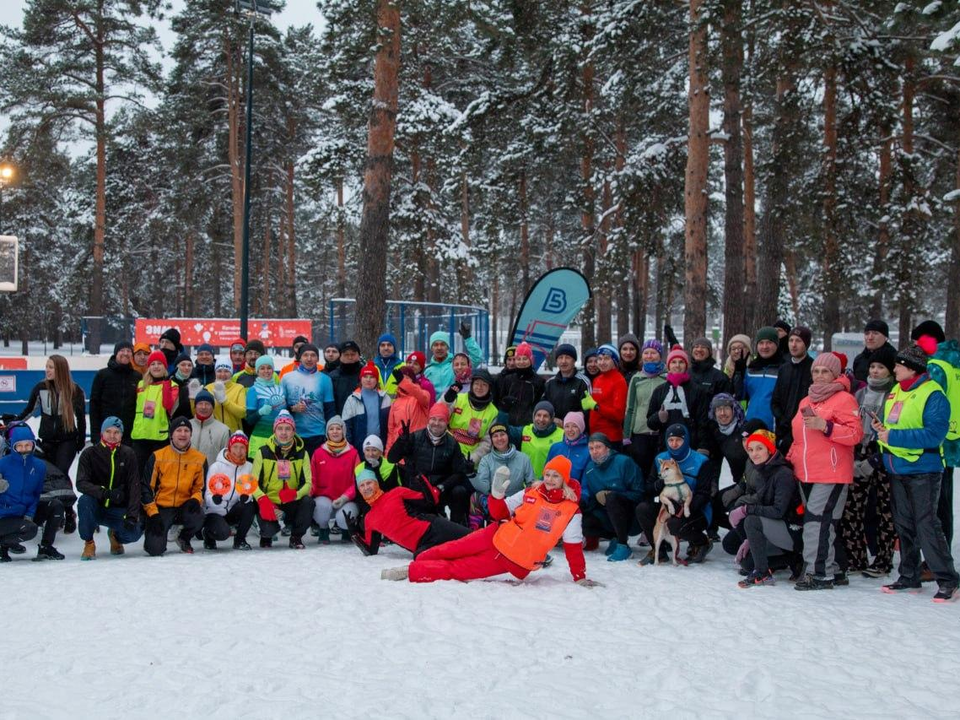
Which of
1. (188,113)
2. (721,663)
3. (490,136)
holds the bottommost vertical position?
(721,663)

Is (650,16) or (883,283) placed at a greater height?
(650,16)

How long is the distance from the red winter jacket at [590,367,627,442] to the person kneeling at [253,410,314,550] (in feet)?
9.39

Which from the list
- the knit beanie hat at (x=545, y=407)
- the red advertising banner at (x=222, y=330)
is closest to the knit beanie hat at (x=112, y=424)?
the knit beanie hat at (x=545, y=407)

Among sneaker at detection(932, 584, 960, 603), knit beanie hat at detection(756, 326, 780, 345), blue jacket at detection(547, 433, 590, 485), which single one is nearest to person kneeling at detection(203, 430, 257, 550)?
blue jacket at detection(547, 433, 590, 485)

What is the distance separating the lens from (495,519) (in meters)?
7.27

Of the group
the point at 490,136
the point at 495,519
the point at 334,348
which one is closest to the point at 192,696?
the point at 495,519

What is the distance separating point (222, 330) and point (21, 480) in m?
16.2

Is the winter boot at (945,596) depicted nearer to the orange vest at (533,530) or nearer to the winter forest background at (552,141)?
the orange vest at (533,530)

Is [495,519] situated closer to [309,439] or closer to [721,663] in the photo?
[309,439]

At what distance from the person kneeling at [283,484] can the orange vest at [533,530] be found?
2.25m

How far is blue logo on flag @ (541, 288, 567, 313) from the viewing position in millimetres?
12203

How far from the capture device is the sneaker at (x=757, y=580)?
6.46 m

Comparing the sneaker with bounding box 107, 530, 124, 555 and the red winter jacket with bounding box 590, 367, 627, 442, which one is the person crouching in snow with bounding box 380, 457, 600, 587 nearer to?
the red winter jacket with bounding box 590, 367, 627, 442

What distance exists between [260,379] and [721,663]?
5.56 metres
